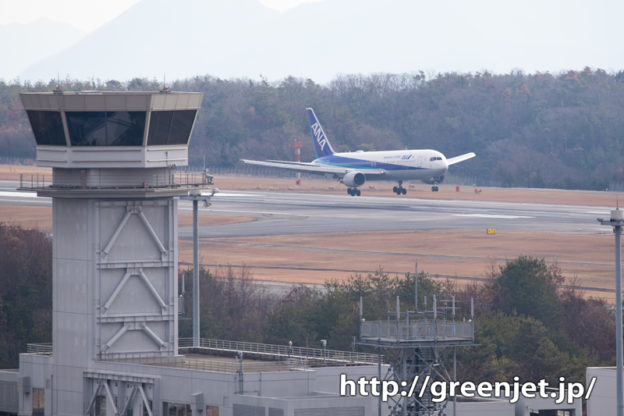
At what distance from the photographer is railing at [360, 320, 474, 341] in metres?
44.0

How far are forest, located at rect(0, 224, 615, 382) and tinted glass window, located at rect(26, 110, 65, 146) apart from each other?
26808 millimetres

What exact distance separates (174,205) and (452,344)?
1512 cm

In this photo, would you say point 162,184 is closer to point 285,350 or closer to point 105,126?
point 105,126

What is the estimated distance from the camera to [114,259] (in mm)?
52219

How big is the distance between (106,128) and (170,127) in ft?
8.96

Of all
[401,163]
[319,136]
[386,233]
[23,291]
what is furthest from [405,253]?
[319,136]

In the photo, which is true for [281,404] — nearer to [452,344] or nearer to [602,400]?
[452,344]

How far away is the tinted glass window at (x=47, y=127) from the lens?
5172 centimetres

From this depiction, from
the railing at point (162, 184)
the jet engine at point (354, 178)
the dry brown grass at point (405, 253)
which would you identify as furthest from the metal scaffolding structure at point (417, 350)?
the jet engine at point (354, 178)

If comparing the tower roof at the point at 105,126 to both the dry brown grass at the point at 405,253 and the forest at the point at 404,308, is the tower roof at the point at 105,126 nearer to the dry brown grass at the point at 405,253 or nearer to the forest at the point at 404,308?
the forest at the point at 404,308

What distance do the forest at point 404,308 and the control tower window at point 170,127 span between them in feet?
75.5

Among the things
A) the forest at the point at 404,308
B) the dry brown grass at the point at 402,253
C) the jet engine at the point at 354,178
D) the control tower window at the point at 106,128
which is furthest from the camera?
the jet engine at the point at 354,178

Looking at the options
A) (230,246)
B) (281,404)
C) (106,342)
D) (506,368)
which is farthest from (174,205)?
(230,246)

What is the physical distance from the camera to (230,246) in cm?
12988
